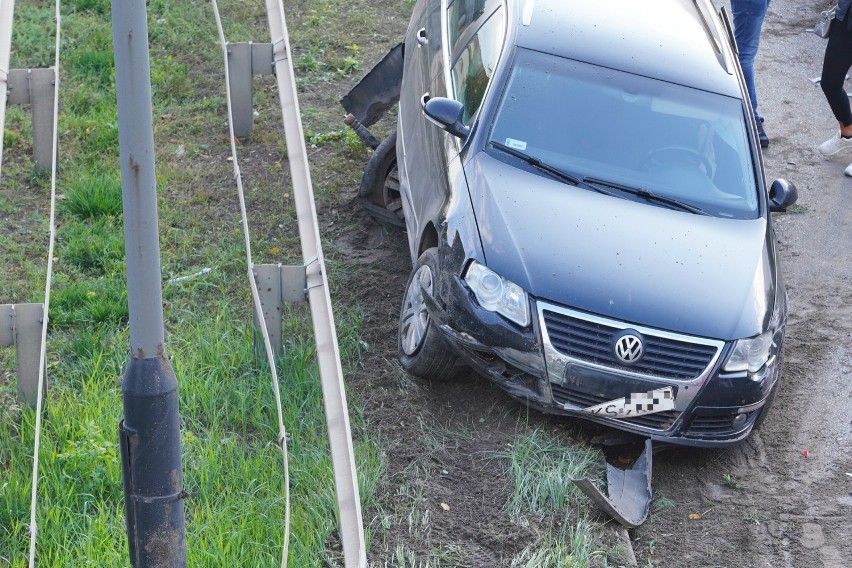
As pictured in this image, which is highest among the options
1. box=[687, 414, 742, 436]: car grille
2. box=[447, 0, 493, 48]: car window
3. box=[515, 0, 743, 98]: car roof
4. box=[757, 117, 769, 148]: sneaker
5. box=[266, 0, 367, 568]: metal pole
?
box=[515, 0, 743, 98]: car roof

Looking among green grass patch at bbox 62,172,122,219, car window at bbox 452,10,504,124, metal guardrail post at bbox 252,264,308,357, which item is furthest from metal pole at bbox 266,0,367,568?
green grass patch at bbox 62,172,122,219

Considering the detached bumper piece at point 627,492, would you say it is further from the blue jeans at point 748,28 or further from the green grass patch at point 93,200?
the blue jeans at point 748,28

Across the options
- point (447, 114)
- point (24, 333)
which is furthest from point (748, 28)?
point (24, 333)

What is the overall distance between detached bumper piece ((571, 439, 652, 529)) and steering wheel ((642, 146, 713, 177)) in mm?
1461

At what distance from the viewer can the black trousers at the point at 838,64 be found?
27.2 ft

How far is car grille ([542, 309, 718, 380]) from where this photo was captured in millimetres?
5219

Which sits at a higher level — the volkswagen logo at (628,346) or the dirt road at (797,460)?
the volkswagen logo at (628,346)

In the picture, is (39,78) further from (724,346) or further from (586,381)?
(724,346)

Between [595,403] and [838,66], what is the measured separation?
14.5ft

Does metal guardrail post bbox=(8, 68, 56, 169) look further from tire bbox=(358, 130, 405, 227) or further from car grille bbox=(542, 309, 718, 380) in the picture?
car grille bbox=(542, 309, 718, 380)

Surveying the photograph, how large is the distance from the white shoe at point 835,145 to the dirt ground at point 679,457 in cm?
152

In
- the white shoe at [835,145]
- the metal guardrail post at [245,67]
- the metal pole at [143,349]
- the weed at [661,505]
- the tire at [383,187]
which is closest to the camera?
the metal pole at [143,349]

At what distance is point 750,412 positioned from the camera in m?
5.47

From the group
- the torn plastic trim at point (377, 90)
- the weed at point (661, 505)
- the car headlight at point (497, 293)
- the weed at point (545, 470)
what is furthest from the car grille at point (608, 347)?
the torn plastic trim at point (377, 90)
